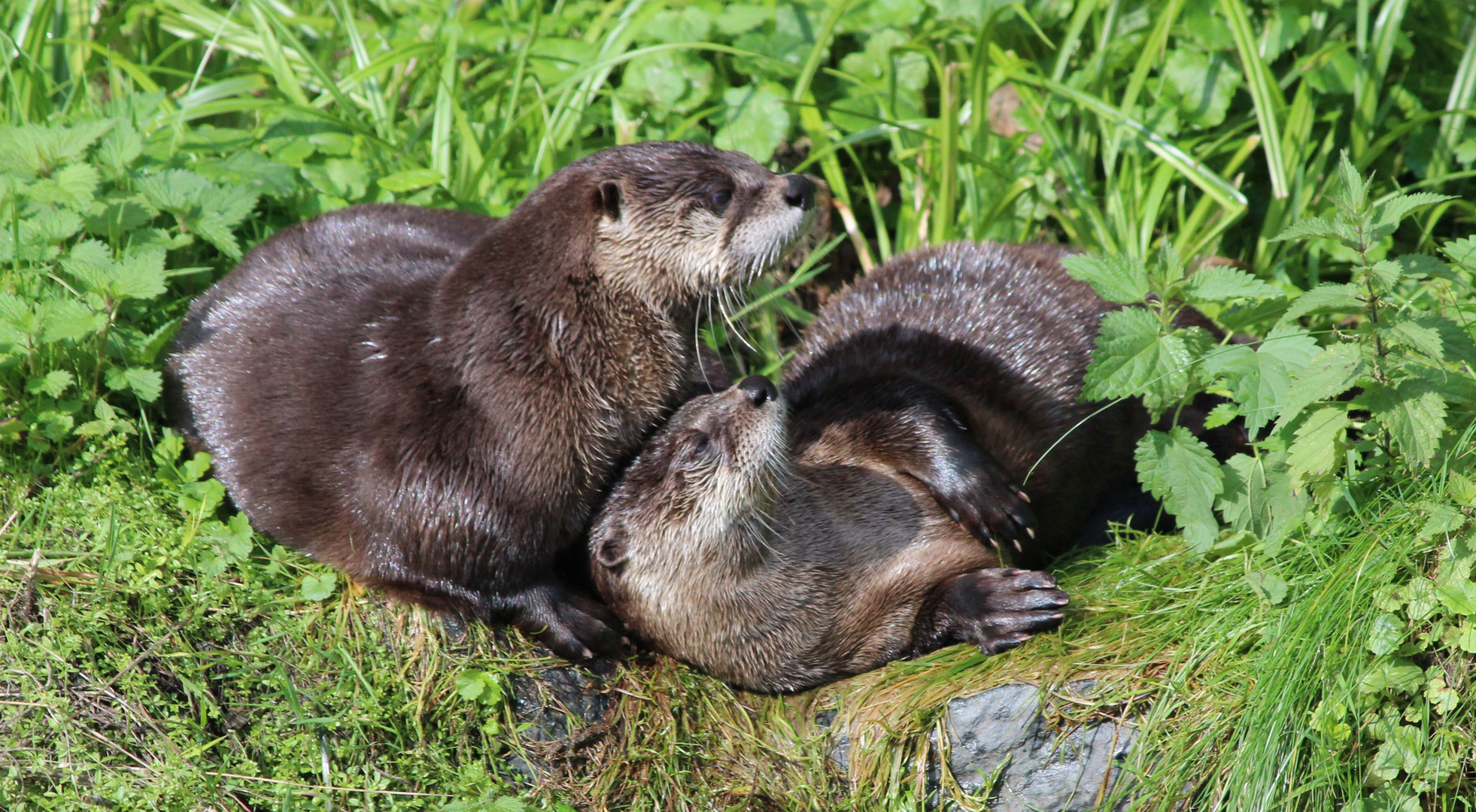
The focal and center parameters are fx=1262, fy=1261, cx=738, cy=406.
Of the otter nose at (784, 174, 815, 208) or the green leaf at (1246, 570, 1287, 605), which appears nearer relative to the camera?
the green leaf at (1246, 570, 1287, 605)

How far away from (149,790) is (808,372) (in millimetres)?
1562

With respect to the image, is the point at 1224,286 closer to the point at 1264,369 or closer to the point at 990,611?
the point at 1264,369

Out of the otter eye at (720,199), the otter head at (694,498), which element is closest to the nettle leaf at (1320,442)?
the otter head at (694,498)

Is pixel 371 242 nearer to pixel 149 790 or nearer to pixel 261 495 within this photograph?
pixel 261 495

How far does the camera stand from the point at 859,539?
255cm

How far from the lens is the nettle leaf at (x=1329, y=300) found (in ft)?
6.59

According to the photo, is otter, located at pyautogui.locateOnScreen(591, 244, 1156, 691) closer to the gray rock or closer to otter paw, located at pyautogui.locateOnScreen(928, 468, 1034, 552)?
otter paw, located at pyautogui.locateOnScreen(928, 468, 1034, 552)

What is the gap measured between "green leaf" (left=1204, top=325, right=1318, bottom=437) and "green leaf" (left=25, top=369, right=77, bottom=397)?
2171mm

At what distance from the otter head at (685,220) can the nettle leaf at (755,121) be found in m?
1.03

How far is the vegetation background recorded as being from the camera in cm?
203

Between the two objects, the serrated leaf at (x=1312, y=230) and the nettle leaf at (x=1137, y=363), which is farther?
the nettle leaf at (x=1137, y=363)

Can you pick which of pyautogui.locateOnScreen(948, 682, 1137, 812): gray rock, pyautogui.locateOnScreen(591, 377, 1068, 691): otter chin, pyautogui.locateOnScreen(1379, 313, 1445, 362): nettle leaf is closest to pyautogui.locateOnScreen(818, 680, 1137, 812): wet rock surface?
pyautogui.locateOnScreen(948, 682, 1137, 812): gray rock

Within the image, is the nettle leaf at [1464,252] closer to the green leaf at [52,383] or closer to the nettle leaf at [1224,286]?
the nettle leaf at [1224,286]

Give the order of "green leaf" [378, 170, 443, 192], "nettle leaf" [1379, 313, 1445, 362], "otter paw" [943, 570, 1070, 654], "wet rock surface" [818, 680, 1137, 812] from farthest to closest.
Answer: "green leaf" [378, 170, 443, 192] < "otter paw" [943, 570, 1070, 654] < "wet rock surface" [818, 680, 1137, 812] < "nettle leaf" [1379, 313, 1445, 362]
